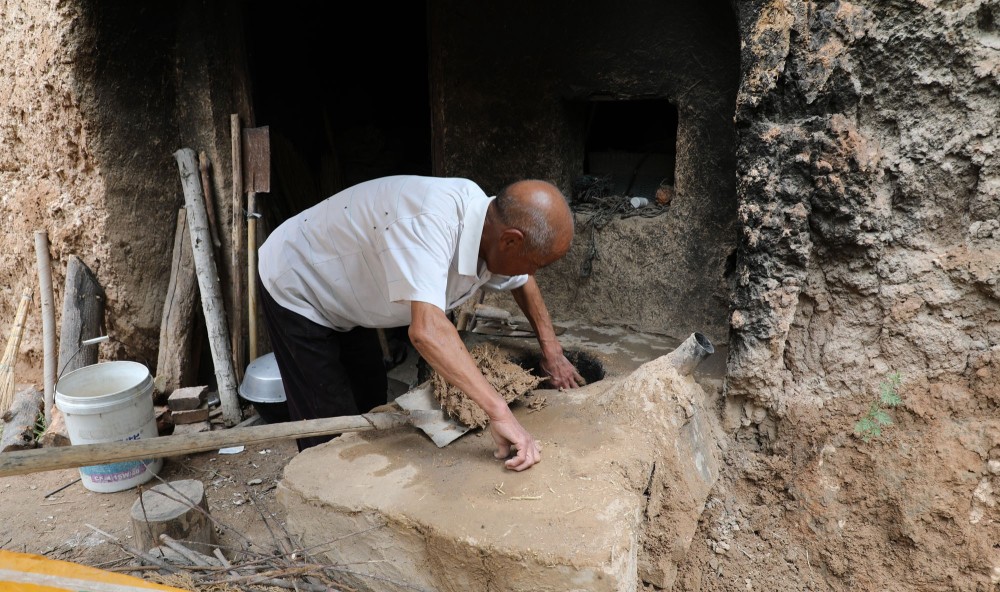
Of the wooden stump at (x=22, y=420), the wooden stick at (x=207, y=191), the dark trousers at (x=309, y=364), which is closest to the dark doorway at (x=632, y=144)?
the dark trousers at (x=309, y=364)

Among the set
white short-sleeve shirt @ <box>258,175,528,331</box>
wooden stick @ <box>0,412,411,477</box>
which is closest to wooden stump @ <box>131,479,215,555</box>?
wooden stick @ <box>0,412,411,477</box>

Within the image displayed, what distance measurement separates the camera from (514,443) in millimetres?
2141

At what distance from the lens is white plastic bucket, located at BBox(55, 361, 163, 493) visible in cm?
329

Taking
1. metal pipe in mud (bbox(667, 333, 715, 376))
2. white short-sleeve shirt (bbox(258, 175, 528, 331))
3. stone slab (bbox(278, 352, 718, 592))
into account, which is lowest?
stone slab (bbox(278, 352, 718, 592))

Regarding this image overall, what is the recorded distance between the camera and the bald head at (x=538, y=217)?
2195mm

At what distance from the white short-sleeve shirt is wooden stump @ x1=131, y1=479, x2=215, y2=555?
2.77 ft

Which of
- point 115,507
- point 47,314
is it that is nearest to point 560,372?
point 115,507

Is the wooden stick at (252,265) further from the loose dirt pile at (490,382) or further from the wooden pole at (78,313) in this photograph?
the loose dirt pile at (490,382)

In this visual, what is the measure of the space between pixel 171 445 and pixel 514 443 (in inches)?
41.7

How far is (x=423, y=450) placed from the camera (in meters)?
2.38

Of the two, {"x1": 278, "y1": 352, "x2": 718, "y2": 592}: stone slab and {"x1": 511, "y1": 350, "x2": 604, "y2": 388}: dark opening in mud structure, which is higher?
{"x1": 511, "y1": 350, "x2": 604, "y2": 388}: dark opening in mud structure

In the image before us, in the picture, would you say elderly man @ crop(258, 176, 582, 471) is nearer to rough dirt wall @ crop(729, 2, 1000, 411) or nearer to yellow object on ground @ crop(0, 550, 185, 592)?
rough dirt wall @ crop(729, 2, 1000, 411)

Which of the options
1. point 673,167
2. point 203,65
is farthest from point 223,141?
point 673,167

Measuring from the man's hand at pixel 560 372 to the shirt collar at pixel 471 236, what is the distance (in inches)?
28.8
